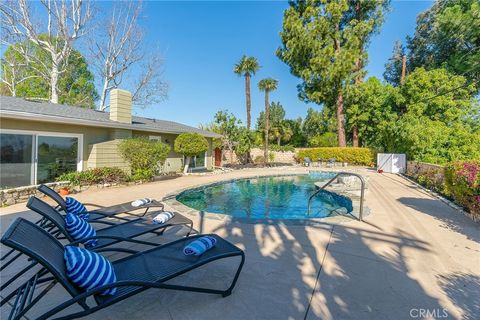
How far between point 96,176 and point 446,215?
1180cm

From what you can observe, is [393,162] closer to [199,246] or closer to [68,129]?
[199,246]

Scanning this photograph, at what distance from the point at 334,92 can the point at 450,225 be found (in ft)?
70.4

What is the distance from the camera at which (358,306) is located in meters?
2.71


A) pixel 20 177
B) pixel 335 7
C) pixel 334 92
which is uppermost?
pixel 335 7

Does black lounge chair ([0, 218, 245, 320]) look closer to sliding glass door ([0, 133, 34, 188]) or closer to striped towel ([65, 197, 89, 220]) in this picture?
striped towel ([65, 197, 89, 220])

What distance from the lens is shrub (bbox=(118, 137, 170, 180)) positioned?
11.2 metres

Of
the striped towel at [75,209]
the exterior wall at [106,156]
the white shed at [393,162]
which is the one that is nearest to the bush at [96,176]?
the exterior wall at [106,156]

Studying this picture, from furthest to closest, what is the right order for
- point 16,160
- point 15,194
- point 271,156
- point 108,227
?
1. point 271,156
2. point 16,160
3. point 15,194
4. point 108,227

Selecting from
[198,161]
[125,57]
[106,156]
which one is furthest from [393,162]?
[125,57]

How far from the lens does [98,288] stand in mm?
2109

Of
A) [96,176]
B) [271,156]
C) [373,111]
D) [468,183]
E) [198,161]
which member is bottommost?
[96,176]

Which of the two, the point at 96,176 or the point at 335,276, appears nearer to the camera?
the point at 335,276

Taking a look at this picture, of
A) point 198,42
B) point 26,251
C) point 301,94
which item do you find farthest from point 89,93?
point 26,251

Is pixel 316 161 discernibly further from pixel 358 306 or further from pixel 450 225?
pixel 358 306
